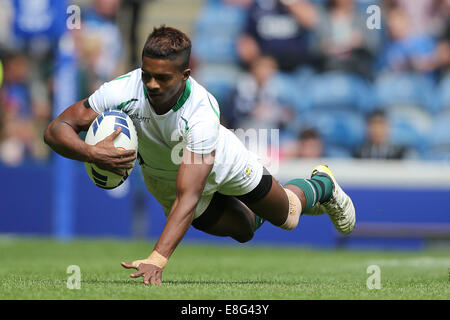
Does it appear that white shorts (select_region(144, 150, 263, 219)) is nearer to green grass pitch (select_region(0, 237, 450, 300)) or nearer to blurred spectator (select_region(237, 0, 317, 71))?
green grass pitch (select_region(0, 237, 450, 300))

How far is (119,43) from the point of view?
15.7 meters

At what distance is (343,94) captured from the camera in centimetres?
1467

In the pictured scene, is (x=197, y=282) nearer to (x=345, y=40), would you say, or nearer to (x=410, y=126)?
(x=410, y=126)

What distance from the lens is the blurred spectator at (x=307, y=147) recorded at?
1385 cm

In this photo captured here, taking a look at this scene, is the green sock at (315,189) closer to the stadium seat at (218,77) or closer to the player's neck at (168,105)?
the player's neck at (168,105)

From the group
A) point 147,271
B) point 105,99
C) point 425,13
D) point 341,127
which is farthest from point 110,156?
point 425,13

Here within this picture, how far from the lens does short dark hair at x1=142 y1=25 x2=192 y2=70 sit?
552 centimetres

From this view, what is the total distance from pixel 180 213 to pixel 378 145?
885cm

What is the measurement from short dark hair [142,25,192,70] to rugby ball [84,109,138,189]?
52 cm

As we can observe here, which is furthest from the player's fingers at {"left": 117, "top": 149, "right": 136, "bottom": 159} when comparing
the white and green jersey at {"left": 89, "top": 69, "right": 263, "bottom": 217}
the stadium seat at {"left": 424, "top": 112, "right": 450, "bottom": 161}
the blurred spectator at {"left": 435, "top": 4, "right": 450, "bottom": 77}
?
the blurred spectator at {"left": 435, "top": 4, "right": 450, "bottom": 77}

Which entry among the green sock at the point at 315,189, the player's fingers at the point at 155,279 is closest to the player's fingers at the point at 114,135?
the player's fingers at the point at 155,279

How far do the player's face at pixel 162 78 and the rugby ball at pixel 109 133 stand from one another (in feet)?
0.87
